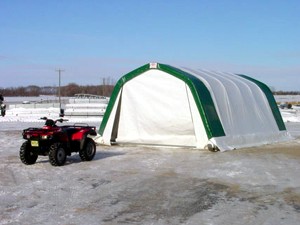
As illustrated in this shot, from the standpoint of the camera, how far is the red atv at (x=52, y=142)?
38.0 ft

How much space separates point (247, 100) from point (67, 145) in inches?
368

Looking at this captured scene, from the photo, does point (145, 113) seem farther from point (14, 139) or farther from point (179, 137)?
A: point (14, 139)

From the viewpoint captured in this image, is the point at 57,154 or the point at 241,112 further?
the point at 241,112

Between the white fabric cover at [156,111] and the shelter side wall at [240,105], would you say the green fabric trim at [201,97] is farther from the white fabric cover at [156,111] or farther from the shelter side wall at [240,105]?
the shelter side wall at [240,105]

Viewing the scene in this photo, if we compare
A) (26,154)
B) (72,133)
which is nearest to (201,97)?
(72,133)

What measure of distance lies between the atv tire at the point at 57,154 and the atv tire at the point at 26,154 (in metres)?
0.70

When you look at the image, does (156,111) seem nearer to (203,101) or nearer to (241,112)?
(203,101)

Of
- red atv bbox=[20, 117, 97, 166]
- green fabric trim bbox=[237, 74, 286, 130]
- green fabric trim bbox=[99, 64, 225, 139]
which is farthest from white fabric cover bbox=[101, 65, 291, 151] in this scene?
red atv bbox=[20, 117, 97, 166]

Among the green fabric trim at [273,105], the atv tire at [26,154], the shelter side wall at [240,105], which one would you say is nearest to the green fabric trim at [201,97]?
the shelter side wall at [240,105]

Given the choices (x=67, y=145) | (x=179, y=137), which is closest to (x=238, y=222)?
(x=67, y=145)

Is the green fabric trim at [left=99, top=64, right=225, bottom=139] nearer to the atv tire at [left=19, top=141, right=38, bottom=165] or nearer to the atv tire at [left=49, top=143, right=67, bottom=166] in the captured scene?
the atv tire at [left=49, top=143, right=67, bottom=166]

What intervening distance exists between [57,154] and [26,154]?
899 millimetres

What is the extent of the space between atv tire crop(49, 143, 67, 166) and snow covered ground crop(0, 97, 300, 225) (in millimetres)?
258

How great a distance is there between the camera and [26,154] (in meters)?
11.9
